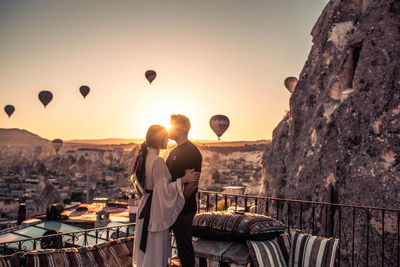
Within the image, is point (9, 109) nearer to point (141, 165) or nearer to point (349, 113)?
point (349, 113)

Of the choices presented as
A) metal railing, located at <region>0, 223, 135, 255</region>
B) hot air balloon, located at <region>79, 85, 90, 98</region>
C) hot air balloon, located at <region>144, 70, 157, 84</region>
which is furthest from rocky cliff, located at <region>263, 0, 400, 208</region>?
hot air balloon, located at <region>79, 85, 90, 98</region>

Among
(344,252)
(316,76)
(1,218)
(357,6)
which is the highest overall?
(357,6)

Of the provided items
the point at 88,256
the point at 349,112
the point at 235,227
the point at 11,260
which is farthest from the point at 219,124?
the point at 11,260

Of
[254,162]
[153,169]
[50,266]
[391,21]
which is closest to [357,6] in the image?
[391,21]

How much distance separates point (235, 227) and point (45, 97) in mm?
37805

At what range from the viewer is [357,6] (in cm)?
1412

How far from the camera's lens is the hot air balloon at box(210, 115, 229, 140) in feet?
83.2

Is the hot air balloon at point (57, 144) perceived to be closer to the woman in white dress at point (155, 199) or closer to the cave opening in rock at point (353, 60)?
the cave opening in rock at point (353, 60)

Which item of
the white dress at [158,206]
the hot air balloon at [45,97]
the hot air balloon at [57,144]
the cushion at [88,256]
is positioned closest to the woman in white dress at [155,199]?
the white dress at [158,206]

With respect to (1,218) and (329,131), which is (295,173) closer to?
(329,131)

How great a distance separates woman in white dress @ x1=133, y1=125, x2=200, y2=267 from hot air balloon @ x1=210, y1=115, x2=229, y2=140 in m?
21.4

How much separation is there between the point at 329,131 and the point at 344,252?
173 inches

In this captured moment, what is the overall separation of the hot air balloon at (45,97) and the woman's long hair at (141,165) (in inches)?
A: 1456

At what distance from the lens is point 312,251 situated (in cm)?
414
